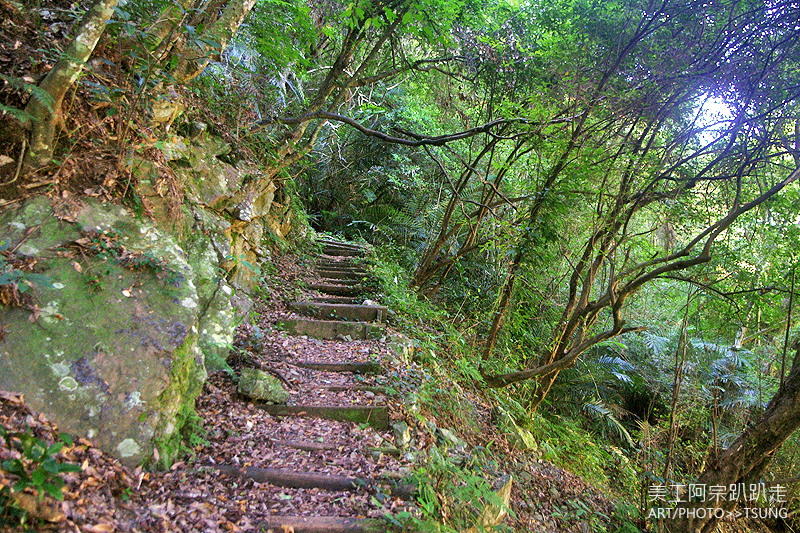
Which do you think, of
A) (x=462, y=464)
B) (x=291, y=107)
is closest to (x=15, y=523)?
(x=462, y=464)

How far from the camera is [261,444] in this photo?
3074 mm

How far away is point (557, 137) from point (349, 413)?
14.3ft

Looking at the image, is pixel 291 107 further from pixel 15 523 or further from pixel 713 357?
pixel 713 357

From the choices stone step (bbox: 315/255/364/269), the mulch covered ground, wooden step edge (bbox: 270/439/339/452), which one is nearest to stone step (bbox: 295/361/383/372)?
the mulch covered ground

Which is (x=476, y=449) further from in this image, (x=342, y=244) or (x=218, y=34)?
(x=342, y=244)

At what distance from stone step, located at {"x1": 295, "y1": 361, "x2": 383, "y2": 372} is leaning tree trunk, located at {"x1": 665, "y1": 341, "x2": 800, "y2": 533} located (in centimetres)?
396

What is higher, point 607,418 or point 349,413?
point 349,413

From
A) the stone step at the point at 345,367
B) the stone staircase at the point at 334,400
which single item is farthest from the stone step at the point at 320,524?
the stone step at the point at 345,367

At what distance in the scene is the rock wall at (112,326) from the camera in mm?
2316

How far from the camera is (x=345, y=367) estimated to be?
175 inches

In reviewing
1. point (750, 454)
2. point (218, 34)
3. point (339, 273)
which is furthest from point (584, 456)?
point (218, 34)

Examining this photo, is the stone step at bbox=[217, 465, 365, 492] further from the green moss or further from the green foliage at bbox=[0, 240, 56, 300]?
the green foliage at bbox=[0, 240, 56, 300]

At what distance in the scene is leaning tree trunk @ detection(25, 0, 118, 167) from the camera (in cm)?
269

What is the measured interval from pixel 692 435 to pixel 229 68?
9322 mm
